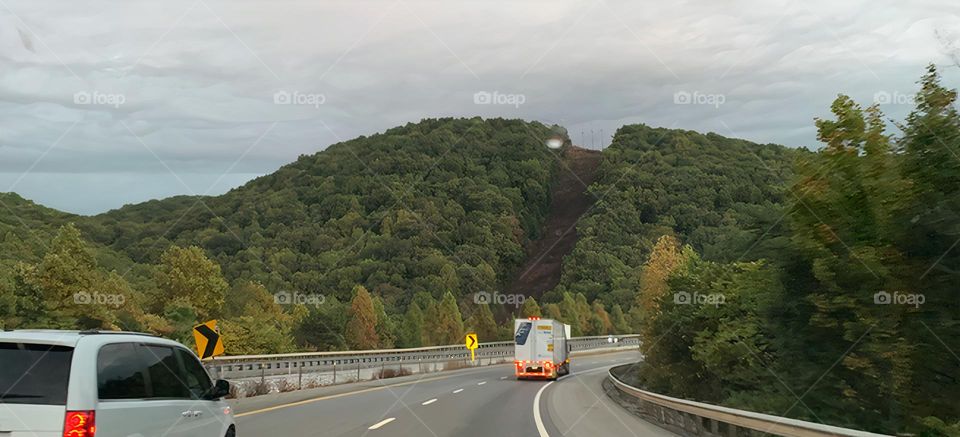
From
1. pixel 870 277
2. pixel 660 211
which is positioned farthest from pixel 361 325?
pixel 660 211

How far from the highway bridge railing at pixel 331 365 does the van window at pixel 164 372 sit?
746 inches

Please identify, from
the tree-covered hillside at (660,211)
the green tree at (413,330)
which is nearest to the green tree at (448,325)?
the green tree at (413,330)

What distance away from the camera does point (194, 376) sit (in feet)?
26.9

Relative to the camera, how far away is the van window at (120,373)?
641cm

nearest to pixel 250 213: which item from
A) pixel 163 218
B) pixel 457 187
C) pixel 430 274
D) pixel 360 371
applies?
pixel 163 218

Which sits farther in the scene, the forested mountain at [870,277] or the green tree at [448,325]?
the green tree at [448,325]

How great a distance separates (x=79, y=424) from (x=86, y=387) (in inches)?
11.2

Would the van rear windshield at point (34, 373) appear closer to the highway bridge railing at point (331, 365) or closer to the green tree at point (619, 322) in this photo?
the highway bridge railing at point (331, 365)

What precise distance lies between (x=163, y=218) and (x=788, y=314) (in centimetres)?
12708
